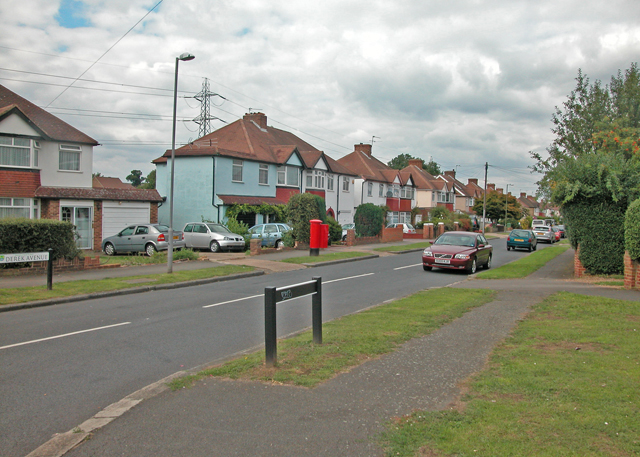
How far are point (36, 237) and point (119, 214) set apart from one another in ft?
41.7

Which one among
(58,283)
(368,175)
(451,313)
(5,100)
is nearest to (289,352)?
(451,313)

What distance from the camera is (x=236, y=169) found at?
3341cm

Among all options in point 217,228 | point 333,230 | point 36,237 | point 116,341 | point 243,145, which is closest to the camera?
point 116,341

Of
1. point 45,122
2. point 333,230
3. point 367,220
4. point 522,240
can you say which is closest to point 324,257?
point 333,230

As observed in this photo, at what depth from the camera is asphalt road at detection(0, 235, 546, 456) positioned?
16.8 ft

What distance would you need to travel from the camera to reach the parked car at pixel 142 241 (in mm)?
23797

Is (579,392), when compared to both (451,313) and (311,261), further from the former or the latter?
(311,261)

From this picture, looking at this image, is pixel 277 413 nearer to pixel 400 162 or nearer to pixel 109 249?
pixel 109 249

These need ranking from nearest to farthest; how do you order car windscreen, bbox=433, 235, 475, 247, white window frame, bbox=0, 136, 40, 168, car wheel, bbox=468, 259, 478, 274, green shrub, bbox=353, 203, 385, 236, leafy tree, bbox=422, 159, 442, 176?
car wheel, bbox=468, 259, 478, 274 → car windscreen, bbox=433, 235, 475, 247 → white window frame, bbox=0, 136, 40, 168 → green shrub, bbox=353, 203, 385, 236 → leafy tree, bbox=422, 159, 442, 176

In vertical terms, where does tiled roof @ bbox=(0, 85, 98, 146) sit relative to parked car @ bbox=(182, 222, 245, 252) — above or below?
above

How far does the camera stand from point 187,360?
6938 millimetres

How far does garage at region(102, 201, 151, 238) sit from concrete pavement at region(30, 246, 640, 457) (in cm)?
2487

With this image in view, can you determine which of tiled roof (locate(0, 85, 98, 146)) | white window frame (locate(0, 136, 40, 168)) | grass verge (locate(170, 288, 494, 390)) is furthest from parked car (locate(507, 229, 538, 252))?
white window frame (locate(0, 136, 40, 168))

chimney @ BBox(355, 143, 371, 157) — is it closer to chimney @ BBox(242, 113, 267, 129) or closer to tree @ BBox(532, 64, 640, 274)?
chimney @ BBox(242, 113, 267, 129)
